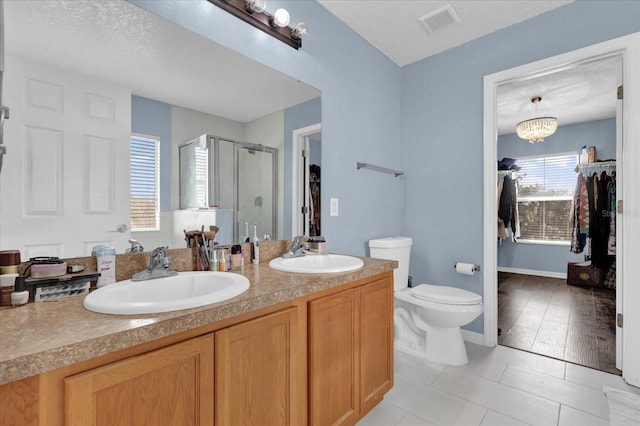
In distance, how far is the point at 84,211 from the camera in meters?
1.13

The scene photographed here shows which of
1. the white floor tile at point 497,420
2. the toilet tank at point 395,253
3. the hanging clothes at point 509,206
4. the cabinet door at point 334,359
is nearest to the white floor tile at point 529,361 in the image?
the white floor tile at point 497,420

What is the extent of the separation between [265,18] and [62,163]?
4.05ft

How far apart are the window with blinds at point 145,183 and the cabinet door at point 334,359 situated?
0.78 m

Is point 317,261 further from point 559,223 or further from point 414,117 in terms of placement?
point 559,223

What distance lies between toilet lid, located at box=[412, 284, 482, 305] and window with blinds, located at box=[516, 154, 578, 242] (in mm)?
3977

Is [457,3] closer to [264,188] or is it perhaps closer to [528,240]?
[264,188]

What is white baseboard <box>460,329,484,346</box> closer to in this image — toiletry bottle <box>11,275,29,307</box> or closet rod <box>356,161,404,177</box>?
closet rod <box>356,161,404,177</box>

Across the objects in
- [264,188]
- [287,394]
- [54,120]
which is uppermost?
[54,120]

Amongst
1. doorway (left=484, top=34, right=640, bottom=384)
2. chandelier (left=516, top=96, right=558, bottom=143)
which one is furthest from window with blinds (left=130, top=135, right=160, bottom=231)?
chandelier (left=516, top=96, right=558, bottom=143)

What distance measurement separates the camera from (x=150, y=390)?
77 cm

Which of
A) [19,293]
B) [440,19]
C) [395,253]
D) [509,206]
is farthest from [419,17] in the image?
[509,206]

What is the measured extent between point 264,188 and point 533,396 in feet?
6.51

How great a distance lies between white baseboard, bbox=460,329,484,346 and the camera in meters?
2.47

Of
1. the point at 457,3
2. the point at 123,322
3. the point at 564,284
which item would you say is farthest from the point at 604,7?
the point at 564,284
